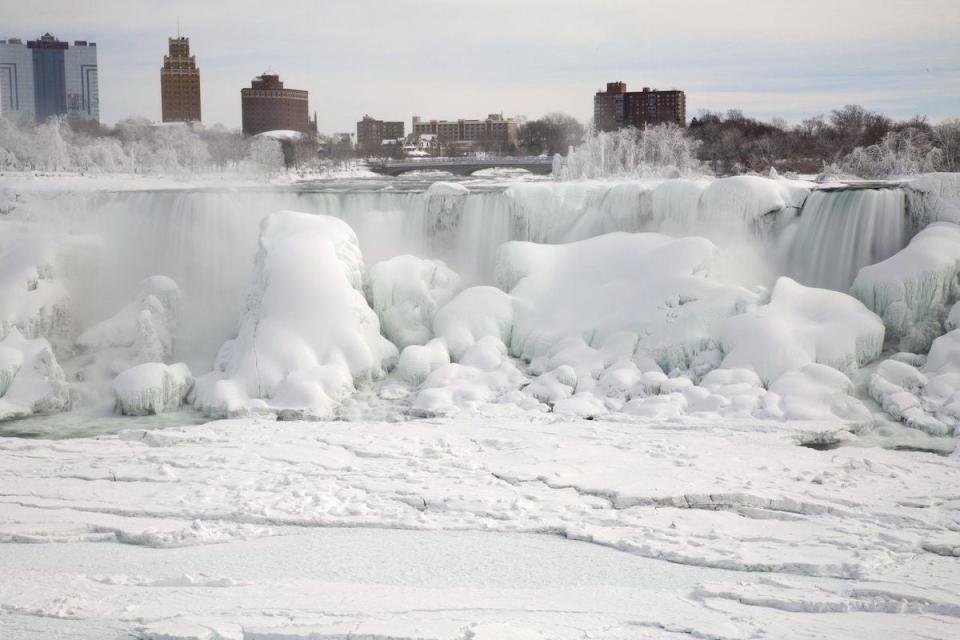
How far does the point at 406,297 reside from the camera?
13.7 metres

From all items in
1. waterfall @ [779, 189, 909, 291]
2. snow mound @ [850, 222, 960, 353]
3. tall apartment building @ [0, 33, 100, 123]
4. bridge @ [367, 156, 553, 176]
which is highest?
tall apartment building @ [0, 33, 100, 123]

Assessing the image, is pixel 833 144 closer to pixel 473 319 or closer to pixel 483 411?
pixel 473 319

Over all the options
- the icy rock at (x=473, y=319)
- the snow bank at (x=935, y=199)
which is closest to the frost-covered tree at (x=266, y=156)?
the icy rock at (x=473, y=319)

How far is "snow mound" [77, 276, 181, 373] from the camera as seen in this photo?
13109 millimetres

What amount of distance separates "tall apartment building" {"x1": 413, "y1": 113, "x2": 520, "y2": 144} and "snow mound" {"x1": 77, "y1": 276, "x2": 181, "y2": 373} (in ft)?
128

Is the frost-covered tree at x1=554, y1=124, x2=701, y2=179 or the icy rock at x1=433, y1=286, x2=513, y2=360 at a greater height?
the frost-covered tree at x1=554, y1=124, x2=701, y2=179

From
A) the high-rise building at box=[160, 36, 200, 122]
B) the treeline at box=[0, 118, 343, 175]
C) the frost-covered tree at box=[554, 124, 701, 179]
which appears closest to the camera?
the high-rise building at box=[160, 36, 200, 122]

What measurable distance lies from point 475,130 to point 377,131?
6753mm

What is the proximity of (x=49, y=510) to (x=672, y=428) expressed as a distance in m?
5.92

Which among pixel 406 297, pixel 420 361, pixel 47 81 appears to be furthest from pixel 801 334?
pixel 47 81

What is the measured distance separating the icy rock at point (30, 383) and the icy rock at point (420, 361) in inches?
159

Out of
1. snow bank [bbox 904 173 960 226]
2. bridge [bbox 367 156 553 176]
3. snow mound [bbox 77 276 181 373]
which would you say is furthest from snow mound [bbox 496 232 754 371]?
bridge [bbox 367 156 553 176]

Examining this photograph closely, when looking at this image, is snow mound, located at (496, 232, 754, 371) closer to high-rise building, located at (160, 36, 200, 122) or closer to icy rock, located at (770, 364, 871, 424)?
icy rock, located at (770, 364, 871, 424)

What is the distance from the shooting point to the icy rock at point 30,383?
11.4 metres
